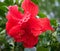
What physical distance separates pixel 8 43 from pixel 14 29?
0.09 meters

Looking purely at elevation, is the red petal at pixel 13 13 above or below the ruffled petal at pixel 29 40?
above

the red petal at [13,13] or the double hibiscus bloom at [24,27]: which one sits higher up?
the red petal at [13,13]

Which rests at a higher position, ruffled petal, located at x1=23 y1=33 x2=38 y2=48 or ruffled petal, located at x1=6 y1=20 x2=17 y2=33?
ruffled petal, located at x1=6 y1=20 x2=17 y2=33

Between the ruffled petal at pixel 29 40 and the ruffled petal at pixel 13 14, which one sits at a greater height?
the ruffled petal at pixel 13 14

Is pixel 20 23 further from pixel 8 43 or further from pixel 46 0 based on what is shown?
pixel 46 0

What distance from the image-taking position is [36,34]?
494mm

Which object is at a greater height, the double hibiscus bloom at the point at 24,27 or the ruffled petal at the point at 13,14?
the ruffled petal at the point at 13,14

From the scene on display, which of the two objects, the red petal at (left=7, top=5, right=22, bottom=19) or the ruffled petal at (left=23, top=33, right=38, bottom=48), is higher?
the red petal at (left=7, top=5, right=22, bottom=19)

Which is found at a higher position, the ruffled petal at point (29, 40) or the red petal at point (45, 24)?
the red petal at point (45, 24)

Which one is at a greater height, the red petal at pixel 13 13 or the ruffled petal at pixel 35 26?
the red petal at pixel 13 13

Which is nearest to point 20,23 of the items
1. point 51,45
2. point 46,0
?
point 51,45

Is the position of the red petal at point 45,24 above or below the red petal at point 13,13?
below

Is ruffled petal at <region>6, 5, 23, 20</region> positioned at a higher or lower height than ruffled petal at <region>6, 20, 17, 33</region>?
higher

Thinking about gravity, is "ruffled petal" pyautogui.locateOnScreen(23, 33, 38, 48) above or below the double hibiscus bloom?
below
